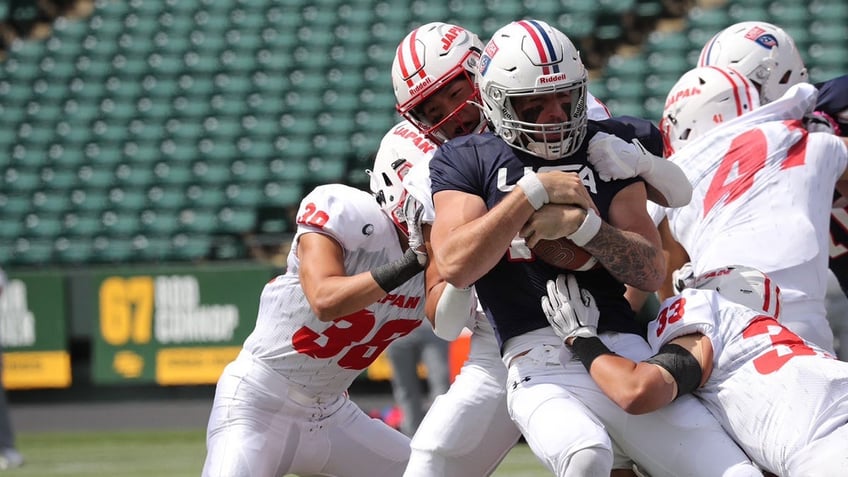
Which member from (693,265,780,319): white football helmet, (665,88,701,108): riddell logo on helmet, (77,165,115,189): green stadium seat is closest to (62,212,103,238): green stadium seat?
(77,165,115,189): green stadium seat

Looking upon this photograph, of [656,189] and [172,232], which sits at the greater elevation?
[656,189]

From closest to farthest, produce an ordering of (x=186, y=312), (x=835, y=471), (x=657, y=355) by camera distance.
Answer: (x=835, y=471), (x=657, y=355), (x=186, y=312)

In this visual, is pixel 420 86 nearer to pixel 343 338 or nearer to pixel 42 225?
pixel 343 338

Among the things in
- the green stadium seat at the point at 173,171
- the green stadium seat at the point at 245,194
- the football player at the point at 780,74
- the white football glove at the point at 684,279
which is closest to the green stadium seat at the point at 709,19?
the green stadium seat at the point at 245,194

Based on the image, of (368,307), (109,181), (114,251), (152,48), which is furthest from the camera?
(152,48)

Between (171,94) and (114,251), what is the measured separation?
3.03 metres

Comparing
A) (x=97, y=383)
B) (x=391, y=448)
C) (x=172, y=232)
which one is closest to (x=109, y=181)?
(x=172, y=232)

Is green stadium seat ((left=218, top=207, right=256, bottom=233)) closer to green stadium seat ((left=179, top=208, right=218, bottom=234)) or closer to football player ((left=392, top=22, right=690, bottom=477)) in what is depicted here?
green stadium seat ((left=179, top=208, right=218, bottom=234))

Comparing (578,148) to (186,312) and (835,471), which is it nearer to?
(835,471)

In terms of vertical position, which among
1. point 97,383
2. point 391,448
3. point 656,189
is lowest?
point 97,383

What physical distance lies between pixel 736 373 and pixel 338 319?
1.25 meters

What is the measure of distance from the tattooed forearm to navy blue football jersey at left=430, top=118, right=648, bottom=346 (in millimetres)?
121

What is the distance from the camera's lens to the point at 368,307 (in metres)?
3.99

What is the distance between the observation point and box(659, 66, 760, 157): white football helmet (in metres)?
4.58
